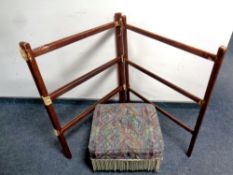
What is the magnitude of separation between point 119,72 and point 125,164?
0.70 m

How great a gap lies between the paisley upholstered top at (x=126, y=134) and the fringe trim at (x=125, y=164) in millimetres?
52

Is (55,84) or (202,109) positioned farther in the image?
(55,84)

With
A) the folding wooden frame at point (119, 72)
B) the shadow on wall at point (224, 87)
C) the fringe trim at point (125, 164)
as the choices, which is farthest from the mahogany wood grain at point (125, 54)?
the shadow on wall at point (224, 87)

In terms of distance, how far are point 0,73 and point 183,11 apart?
5.19 ft

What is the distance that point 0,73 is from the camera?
5.59ft

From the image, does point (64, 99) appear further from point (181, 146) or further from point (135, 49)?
point (181, 146)

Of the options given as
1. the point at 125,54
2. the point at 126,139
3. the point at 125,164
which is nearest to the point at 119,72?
the point at 125,54

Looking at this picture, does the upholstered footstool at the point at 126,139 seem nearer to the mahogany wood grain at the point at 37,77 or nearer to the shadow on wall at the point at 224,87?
the mahogany wood grain at the point at 37,77

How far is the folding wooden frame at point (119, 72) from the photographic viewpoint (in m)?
0.93

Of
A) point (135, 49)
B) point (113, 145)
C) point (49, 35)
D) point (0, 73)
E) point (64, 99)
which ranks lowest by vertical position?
point (64, 99)

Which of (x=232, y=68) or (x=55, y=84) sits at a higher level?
(x=55, y=84)

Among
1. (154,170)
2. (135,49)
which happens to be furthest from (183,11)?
(154,170)

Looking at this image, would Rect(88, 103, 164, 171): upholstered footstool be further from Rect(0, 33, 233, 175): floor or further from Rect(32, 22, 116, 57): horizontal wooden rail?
Rect(32, 22, 116, 57): horizontal wooden rail

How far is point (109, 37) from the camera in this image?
1.39 m
